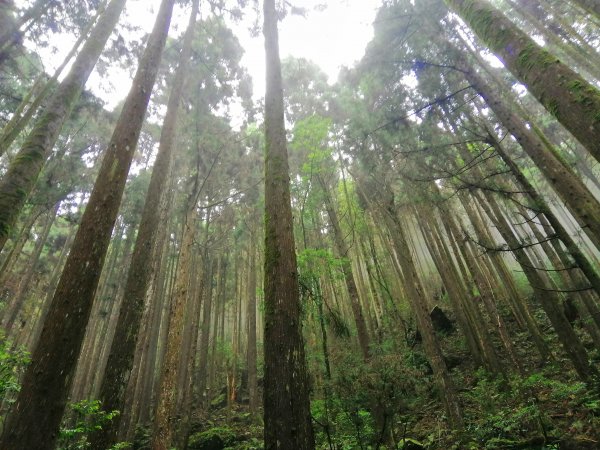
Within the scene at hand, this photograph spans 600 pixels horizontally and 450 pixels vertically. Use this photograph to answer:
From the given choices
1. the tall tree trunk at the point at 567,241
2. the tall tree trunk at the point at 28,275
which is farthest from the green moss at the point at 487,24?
the tall tree trunk at the point at 28,275

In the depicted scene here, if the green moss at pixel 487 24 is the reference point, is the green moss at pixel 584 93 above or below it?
below

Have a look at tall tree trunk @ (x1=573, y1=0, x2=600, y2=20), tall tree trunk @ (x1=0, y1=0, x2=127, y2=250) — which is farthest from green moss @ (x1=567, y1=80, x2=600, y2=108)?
tall tree trunk @ (x1=0, y1=0, x2=127, y2=250)

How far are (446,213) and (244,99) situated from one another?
998cm

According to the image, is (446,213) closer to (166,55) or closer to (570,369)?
(570,369)

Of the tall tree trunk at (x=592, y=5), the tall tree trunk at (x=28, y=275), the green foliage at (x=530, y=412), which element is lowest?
the green foliage at (x=530, y=412)

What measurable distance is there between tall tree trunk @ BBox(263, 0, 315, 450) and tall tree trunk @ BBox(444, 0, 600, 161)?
2.98 m

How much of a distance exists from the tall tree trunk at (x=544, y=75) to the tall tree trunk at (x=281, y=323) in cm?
298

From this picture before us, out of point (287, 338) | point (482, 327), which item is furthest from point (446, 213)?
point (287, 338)

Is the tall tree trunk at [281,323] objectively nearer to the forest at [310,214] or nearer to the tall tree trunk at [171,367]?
the forest at [310,214]

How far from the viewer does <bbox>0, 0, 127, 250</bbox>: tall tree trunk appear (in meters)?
3.53

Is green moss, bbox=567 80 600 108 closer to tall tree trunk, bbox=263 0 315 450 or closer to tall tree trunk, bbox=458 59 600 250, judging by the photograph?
tall tree trunk, bbox=458 59 600 250

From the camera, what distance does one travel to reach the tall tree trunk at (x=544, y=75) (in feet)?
8.79

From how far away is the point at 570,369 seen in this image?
8242mm

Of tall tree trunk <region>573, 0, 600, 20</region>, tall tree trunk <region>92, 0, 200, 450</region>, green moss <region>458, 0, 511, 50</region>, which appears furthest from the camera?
tall tree trunk <region>573, 0, 600, 20</region>
